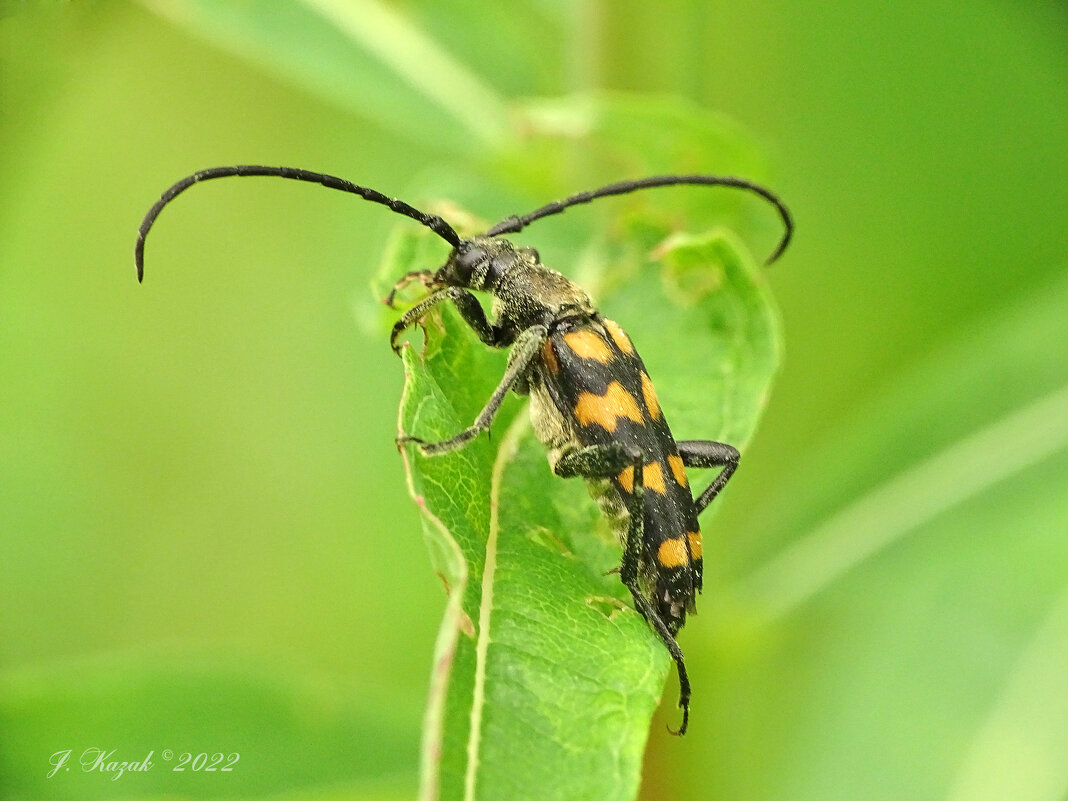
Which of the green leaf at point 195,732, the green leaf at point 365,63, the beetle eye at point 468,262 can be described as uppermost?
the green leaf at point 365,63

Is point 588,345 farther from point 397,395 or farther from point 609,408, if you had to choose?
point 397,395

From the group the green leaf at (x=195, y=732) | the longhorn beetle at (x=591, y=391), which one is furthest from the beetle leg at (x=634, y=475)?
the green leaf at (x=195, y=732)

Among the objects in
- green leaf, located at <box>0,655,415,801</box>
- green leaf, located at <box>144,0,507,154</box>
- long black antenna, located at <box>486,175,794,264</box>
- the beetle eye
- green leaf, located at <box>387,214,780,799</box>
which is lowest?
green leaf, located at <box>0,655,415,801</box>

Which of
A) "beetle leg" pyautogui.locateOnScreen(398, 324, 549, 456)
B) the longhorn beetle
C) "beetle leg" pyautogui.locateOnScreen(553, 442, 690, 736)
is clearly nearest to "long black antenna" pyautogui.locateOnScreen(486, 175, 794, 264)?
the longhorn beetle

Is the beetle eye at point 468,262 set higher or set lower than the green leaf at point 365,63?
lower

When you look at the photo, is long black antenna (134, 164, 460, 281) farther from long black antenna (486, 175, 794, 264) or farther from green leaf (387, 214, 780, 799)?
long black antenna (486, 175, 794, 264)

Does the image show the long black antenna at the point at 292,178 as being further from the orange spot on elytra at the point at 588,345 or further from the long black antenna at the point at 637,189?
the orange spot on elytra at the point at 588,345

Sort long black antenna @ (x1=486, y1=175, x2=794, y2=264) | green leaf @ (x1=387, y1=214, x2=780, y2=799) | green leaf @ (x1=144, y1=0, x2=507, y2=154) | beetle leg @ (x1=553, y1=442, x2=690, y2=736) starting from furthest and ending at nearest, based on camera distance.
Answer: green leaf @ (x1=144, y1=0, x2=507, y2=154), long black antenna @ (x1=486, y1=175, x2=794, y2=264), beetle leg @ (x1=553, y1=442, x2=690, y2=736), green leaf @ (x1=387, y1=214, x2=780, y2=799)

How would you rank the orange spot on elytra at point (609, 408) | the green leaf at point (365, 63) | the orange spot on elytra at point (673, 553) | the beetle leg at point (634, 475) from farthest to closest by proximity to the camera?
1. the green leaf at point (365, 63)
2. the orange spot on elytra at point (609, 408)
3. the orange spot on elytra at point (673, 553)
4. the beetle leg at point (634, 475)

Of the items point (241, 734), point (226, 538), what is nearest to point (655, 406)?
point (241, 734)
